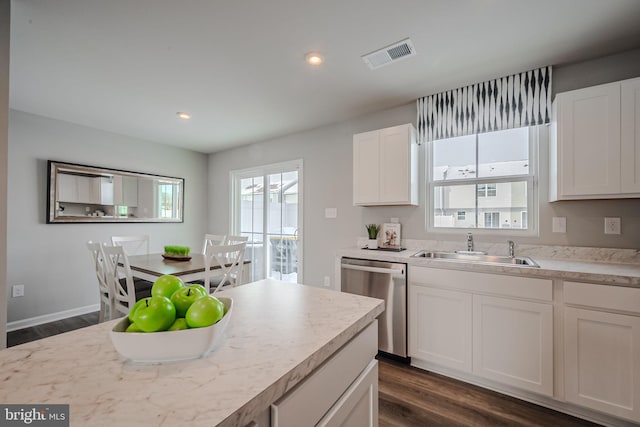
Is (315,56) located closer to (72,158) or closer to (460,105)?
(460,105)

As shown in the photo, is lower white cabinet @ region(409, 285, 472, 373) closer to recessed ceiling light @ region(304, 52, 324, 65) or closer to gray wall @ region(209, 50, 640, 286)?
gray wall @ region(209, 50, 640, 286)

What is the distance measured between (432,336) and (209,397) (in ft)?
6.88

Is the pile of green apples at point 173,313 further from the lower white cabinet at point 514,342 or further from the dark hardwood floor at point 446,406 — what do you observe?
the lower white cabinet at point 514,342

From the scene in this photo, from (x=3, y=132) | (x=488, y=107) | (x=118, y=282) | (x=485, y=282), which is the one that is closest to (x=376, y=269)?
(x=485, y=282)

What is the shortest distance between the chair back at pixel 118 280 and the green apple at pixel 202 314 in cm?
195

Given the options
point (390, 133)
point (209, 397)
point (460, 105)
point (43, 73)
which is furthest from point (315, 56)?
point (43, 73)

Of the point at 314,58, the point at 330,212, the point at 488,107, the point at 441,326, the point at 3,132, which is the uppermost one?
the point at 314,58

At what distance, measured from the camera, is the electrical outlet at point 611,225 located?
200 centimetres

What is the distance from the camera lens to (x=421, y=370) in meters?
2.25

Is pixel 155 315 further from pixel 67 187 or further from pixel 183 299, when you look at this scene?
pixel 67 187

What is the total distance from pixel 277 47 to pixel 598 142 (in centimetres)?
231

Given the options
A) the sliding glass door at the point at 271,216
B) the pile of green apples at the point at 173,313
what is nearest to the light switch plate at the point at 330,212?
the sliding glass door at the point at 271,216

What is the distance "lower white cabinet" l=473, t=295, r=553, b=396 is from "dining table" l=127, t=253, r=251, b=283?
210cm

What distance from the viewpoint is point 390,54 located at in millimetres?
2031
